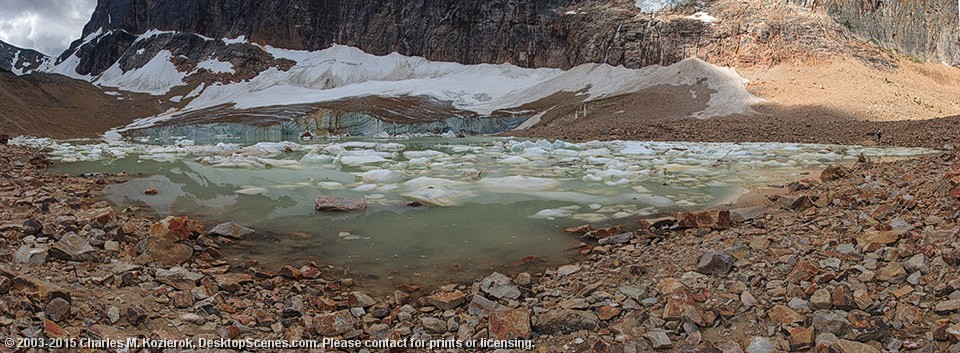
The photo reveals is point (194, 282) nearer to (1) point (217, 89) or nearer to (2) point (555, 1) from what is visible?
(2) point (555, 1)

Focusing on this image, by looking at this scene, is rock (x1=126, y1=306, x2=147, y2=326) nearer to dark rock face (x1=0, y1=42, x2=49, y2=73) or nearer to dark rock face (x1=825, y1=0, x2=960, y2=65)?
dark rock face (x1=825, y1=0, x2=960, y2=65)

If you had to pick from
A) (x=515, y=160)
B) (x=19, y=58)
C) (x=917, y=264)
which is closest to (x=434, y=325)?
(x=917, y=264)

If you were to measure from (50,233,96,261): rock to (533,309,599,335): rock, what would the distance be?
8.62 feet

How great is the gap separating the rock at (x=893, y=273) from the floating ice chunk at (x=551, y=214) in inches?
Result: 114

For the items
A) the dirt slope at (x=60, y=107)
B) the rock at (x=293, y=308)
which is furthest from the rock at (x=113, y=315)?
the dirt slope at (x=60, y=107)

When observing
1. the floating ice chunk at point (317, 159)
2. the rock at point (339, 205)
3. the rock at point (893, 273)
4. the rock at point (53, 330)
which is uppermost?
the rock at point (893, 273)

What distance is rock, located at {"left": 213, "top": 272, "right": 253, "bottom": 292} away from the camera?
2904 mm

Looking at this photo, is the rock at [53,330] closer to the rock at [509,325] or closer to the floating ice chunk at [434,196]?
the rock at [509,325]

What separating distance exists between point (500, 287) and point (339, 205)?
2.99 m

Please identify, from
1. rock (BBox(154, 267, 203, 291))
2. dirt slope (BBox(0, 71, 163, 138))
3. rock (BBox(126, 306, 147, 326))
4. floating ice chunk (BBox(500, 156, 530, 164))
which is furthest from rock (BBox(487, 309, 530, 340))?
dirt slope (BBox(0, 71, 163, 138))

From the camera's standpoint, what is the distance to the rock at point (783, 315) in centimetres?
211

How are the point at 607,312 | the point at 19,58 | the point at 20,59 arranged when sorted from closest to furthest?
the point at 607,312 < the point at 20,59 < the point at 19,58

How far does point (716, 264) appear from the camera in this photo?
2787 mm

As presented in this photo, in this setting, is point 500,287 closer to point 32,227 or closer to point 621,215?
point 621,215
